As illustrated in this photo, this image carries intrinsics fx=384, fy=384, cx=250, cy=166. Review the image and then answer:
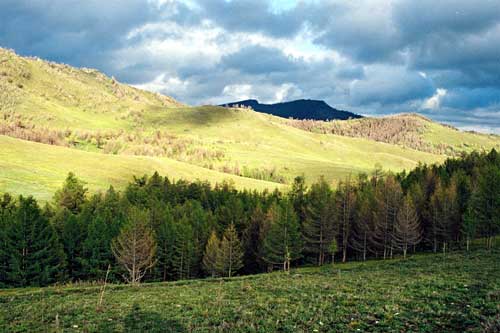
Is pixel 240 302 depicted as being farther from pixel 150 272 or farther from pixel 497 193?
pixel 497 193

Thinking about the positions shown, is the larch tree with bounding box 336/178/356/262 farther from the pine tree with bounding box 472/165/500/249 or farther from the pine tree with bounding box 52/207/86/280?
the pine tree with bounding box 52/207/86/280

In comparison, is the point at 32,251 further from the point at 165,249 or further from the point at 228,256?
the point at 228,256

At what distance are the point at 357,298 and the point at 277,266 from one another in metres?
65.3

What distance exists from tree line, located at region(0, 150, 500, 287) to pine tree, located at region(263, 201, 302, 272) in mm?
212

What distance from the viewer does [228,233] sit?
76812 mm

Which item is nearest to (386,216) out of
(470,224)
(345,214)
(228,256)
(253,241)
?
(345,214)

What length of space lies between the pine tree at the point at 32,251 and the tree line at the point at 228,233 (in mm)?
170

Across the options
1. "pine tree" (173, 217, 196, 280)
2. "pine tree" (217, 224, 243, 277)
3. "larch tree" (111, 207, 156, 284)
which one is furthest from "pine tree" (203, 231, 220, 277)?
"larch tree" (111, 207, 156, 284)

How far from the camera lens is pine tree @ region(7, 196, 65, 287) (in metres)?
64.7

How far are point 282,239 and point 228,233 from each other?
1171 centimetres

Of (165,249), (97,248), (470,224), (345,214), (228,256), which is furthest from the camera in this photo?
(345,214)

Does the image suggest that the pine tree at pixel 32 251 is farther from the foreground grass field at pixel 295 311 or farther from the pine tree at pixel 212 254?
the foreground grass field at pixel 295 311

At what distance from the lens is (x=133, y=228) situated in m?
66.0

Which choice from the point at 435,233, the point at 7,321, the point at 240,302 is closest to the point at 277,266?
the point at 435,233
